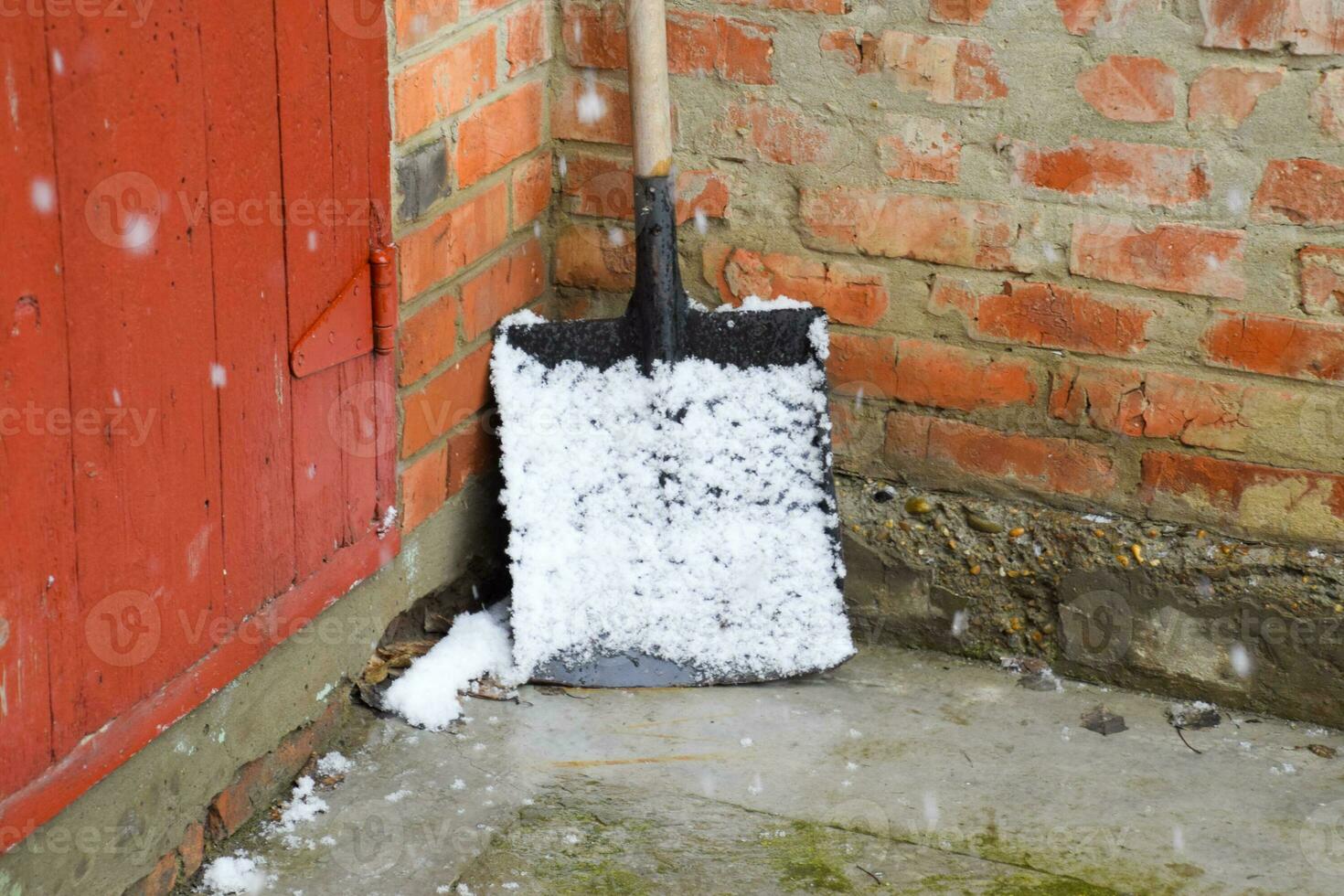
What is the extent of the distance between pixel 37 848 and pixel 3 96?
0.75 meters

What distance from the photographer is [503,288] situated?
235 centimetres

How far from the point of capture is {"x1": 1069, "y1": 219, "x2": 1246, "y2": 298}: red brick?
2109 millimetres

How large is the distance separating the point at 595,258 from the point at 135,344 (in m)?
1.03

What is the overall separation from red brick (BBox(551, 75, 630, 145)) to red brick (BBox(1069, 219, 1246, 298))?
0.72m

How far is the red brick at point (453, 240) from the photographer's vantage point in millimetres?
2070

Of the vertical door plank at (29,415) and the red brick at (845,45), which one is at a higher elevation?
the red brick at (845,45)

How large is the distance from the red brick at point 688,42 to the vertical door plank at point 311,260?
616 millimetres

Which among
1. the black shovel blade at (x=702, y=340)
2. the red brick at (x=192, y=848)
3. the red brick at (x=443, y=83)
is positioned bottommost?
A: the red brick at (x=192, y=848)

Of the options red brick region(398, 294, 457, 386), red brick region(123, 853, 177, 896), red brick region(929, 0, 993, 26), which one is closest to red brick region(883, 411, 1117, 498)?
red brick region(929, 0, 993, 26)

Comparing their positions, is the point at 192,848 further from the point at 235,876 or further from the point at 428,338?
the point at 428,338

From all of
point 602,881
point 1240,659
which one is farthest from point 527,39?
point 1240,659

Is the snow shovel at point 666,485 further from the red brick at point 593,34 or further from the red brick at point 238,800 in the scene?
the red brick at point 238,800

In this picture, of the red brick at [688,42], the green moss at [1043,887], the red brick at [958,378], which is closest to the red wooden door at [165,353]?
the red brick at [688,42]

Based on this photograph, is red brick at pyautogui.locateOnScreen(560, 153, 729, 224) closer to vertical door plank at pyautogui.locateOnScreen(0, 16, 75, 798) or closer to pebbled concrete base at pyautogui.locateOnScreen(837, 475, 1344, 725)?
pebbled concrete base at pyautogui.locateOnScreen(837, 475, 1344, 725)
